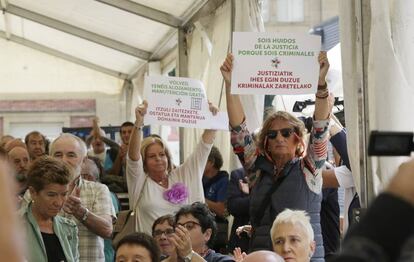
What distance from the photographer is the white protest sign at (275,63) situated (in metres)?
5.08

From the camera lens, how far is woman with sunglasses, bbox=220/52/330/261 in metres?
4.52

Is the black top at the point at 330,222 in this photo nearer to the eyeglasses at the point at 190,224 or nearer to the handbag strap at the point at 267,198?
the eyeglasses at the point at 190,224

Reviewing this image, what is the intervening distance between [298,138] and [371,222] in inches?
142

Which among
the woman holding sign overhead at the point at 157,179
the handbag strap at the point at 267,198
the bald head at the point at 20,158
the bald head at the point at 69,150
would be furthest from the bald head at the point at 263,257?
the bald head at the point at 20,158

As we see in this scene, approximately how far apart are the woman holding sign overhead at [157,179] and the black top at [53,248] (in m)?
1.69

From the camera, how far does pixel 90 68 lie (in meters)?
19.6

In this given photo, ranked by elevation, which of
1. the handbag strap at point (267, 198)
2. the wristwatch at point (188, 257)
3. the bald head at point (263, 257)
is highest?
the handbag strap at point (267, 198)

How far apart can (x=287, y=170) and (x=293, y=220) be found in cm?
44

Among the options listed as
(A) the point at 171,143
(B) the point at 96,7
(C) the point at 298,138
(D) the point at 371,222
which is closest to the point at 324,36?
(A) the point at 171,143

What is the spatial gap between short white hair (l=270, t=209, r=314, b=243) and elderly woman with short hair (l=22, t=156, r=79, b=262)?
0.99 m

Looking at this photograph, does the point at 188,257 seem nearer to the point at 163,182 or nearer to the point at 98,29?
the point at 163,182

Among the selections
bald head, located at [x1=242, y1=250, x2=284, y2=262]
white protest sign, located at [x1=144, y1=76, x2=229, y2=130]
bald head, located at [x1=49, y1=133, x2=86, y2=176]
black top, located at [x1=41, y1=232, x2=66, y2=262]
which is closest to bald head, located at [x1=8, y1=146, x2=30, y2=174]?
white protest sign, located at [x1=144, y1=76, x2=229, y2=130]

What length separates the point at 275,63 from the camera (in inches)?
205

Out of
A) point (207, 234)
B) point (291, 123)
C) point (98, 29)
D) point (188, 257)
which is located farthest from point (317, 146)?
point (98, 29)
